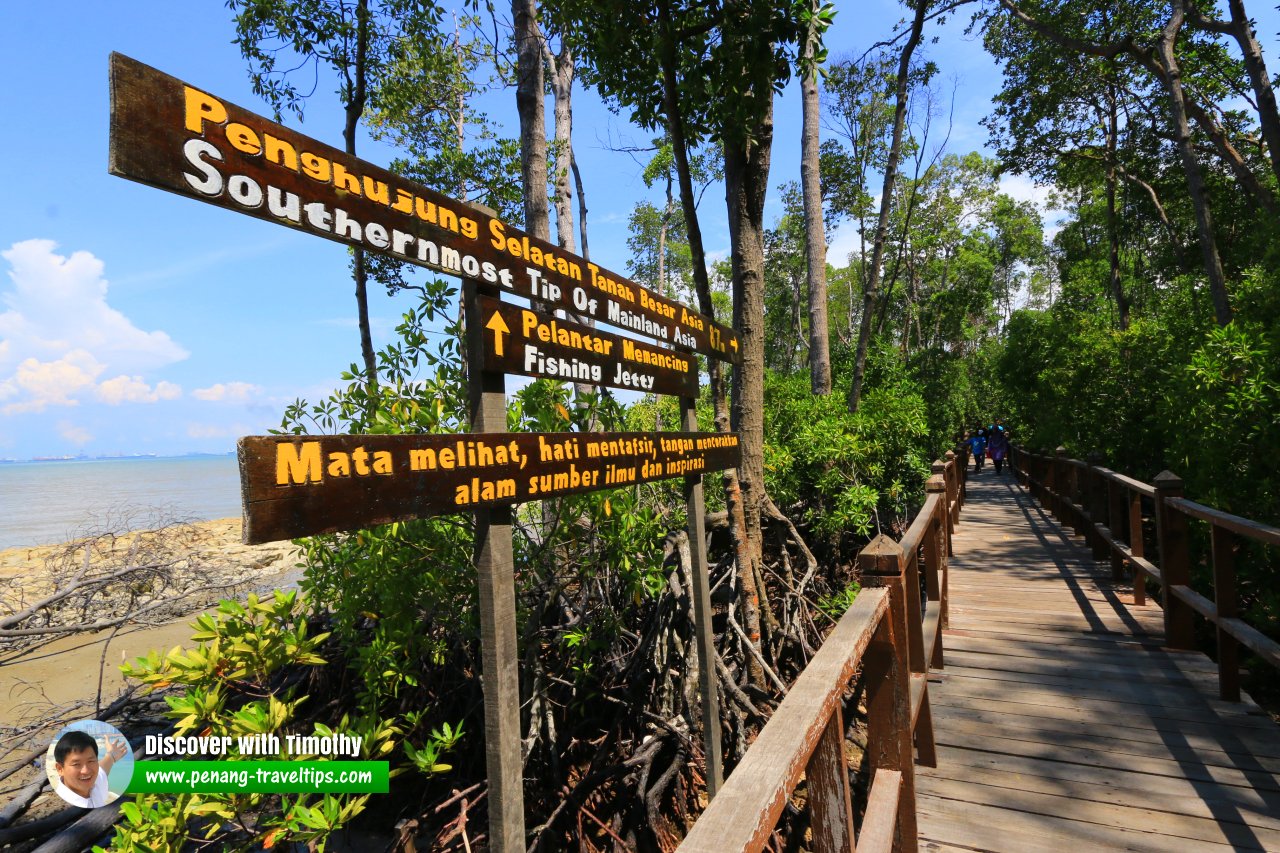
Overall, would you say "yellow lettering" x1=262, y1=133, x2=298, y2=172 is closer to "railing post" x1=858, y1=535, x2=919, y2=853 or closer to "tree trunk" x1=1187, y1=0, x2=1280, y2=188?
"railing post" x1=858, y1=535, x2=919, y2=853

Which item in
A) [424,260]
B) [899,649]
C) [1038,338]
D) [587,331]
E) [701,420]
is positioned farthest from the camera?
[1038,338]

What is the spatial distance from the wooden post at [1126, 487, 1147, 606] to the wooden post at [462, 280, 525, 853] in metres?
5.35

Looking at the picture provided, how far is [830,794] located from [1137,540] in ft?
17.1

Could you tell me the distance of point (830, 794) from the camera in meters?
1.46

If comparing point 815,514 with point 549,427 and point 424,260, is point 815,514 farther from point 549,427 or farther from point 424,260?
point 424,260

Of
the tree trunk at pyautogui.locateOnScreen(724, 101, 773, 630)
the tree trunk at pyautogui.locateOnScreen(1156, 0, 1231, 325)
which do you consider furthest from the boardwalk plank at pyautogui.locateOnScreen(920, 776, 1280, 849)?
the tree trunk at pyautogui.locateOnScreen(1156, 0, 1231, 325)

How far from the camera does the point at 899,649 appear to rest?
224 centimetres

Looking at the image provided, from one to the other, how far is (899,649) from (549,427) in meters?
2.15

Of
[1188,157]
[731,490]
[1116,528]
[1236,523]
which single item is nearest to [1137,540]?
[1116,528]

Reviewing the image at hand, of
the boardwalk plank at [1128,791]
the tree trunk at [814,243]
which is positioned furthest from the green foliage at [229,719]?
the tree trunk at [814,243]

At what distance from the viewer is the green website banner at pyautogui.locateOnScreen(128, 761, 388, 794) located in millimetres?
2771

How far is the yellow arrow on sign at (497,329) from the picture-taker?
1.99 m

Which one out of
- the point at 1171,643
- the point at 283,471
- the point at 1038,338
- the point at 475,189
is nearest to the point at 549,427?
the point at 283,471

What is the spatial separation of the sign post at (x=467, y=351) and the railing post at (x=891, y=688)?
3.41ft
